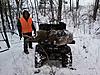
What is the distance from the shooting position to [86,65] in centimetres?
812

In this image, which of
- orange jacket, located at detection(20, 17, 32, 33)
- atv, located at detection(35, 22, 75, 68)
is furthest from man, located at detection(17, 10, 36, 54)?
atv, located at detection(35, 22, 75, 68)

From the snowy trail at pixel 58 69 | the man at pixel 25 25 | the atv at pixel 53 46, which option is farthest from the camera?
the man at pixel 25 25

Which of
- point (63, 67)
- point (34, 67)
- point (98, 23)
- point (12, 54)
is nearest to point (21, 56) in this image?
point (12, 54)

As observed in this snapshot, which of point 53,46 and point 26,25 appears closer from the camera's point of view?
point 53,46

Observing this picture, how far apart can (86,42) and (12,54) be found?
4183mm

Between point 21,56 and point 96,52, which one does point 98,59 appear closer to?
point 96,52

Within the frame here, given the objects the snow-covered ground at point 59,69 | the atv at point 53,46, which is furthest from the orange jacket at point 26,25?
the atv at point 53,46

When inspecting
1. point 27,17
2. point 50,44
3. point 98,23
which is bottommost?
point 98,23

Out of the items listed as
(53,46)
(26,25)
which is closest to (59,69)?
(53,46)

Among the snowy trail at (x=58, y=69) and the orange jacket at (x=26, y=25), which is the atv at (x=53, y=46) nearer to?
the snowy trail at (x=58, y=69)

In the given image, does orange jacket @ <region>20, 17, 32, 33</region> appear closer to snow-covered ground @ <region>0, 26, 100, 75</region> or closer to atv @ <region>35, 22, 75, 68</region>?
snow-covered ground @ <region>0, 26, 100, 75</region>

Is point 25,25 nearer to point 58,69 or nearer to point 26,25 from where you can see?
point 26,25

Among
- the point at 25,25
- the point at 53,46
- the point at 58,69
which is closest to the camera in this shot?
the point at 53,46

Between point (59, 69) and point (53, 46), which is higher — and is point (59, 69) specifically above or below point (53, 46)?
below
